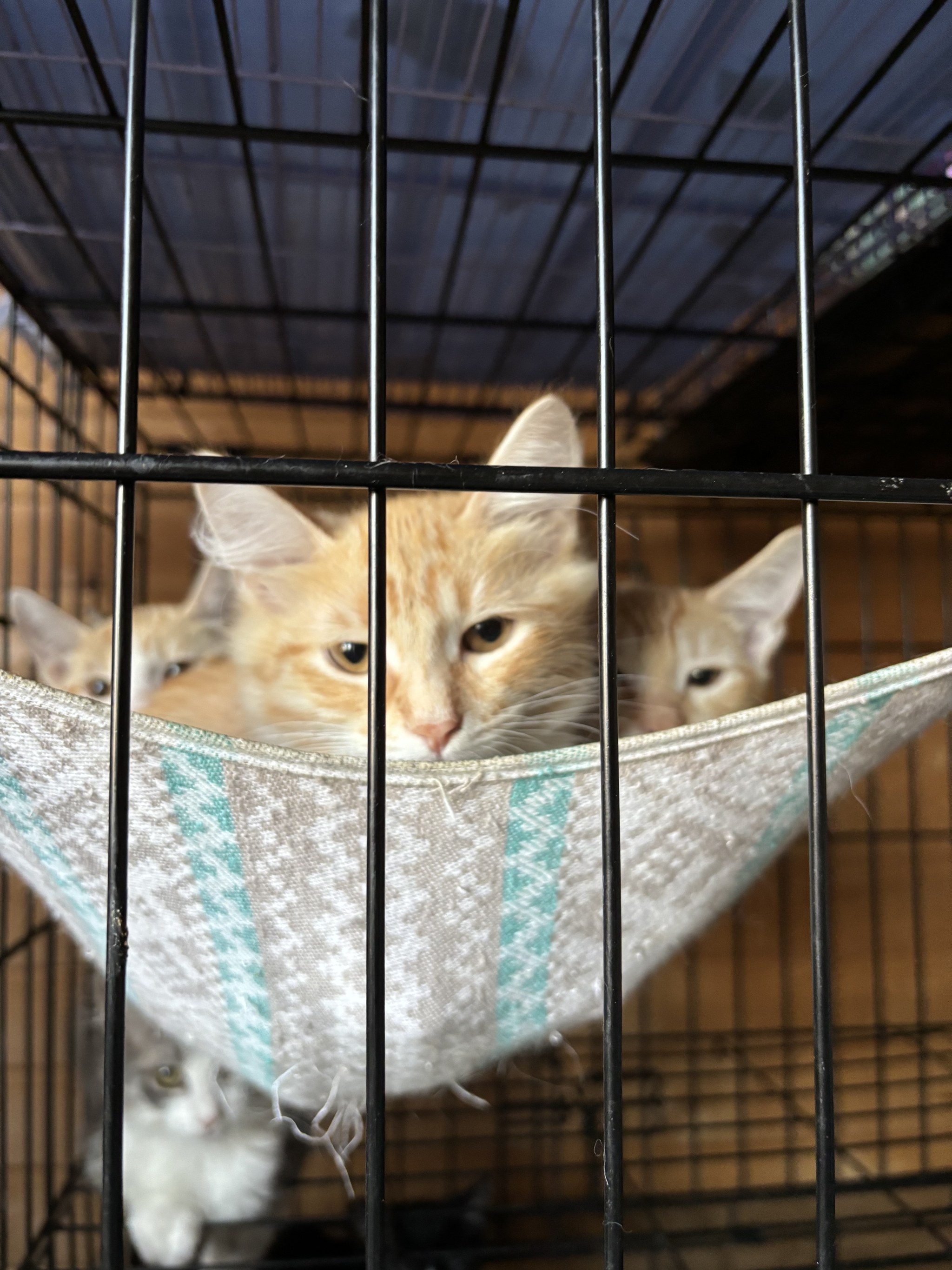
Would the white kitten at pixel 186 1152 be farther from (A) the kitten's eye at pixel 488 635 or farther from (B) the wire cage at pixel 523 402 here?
(A) the kitten's eye at pixel 488 635

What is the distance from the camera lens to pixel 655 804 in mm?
526

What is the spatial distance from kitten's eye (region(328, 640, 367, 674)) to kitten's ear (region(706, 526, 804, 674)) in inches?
20.8

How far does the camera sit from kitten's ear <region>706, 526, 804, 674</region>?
3.41 ft

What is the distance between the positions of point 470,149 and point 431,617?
521 mm

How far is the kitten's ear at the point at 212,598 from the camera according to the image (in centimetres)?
125

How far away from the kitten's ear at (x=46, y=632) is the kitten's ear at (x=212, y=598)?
168mm

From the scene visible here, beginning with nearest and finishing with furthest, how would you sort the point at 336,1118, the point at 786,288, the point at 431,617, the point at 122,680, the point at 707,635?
the point at 122,680
the point at 336,1118
the point at 431,617
the point at 707,635
the point at 786,288

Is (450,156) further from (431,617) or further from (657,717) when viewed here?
(657,717)

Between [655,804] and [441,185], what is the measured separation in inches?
31.5

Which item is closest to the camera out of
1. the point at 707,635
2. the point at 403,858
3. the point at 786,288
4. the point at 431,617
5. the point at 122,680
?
the point at 122,680

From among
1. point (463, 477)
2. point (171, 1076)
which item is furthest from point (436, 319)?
point (171, 1076)

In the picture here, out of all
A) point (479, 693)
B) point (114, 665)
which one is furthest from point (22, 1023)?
point (114, 665)

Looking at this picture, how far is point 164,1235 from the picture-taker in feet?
3.58

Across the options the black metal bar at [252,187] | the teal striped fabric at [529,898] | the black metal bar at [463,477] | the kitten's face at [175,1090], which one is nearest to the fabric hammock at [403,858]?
the teal striped fabric at [529,898]
